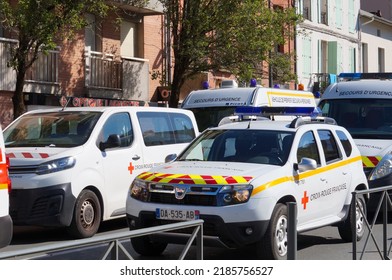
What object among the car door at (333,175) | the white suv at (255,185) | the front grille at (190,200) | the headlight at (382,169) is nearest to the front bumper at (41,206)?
the white suv at (255,185)

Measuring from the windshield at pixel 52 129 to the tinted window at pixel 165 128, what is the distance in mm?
1016

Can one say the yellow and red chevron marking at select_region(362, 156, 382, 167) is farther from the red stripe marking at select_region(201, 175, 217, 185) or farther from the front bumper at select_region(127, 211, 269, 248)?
the red stripe marking at select_region(201, 175, 217, 185)

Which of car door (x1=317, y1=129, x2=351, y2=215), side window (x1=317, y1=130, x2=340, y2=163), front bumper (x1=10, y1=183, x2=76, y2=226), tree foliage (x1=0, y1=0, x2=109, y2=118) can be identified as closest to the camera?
car door (x1=317, y1=129, x2=351, y2=215)

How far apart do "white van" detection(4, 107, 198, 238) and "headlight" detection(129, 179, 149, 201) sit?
1920 millimetres

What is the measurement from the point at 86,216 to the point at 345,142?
3.70m

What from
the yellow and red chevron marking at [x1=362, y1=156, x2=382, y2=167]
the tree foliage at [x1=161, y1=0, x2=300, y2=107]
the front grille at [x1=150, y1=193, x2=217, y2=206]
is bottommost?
the front grille at [x1=150, y1=193, x2=217, y2=206]

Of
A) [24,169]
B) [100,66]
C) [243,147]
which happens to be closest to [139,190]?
[243,147]

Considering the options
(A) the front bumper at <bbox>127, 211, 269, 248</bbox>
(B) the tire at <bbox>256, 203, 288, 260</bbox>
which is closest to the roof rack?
(B) the tire at <bbox>256, 203, 288, 260</bbox>

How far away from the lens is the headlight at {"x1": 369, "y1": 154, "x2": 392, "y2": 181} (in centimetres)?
1308

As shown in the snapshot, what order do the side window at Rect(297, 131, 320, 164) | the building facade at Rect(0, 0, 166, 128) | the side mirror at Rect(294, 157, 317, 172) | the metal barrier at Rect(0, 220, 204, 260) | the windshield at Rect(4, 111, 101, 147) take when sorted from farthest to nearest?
the building facade at Rect(0, 0, 166, 128)
the windshield at Rect(4, 111, 101, 147)
the side window at Rect(297, 131, 320, 164)
the side mirror at Rect(294, 157, 317, 172)
the metal barrier at Rect(0, 220, 204, 260)

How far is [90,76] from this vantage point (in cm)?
2439

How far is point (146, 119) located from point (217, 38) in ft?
34.4

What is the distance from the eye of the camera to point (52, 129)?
465 inches

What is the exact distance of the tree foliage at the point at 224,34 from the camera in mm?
22237
